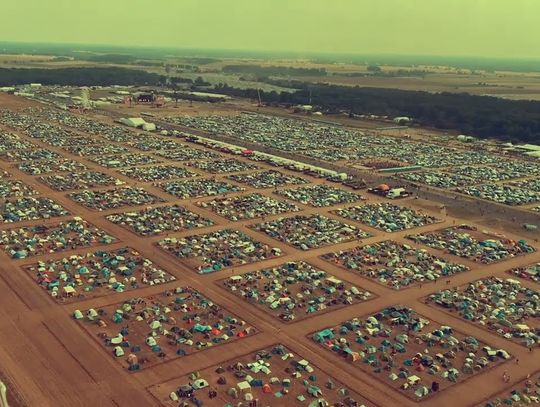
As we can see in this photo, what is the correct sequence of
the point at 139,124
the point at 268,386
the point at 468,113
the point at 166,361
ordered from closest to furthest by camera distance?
the point at 268,386 → the point at 166,361 → the point at 139,124 → the point at 468,113

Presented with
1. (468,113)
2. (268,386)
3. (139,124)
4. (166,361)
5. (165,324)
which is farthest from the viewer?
(468,113)

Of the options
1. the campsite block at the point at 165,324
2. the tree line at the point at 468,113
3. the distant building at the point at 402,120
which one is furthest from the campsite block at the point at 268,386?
the distant building at the point at 402,120

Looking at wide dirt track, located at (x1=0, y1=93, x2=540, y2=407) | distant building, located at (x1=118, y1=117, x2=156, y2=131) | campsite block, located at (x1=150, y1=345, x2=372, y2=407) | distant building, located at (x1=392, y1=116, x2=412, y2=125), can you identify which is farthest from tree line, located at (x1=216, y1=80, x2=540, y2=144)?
campsite block, located at (x1=150, y1=345, x2=372, y2=407)

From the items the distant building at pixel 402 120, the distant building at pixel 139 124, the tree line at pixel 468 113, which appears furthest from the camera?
the distant building at pixel 402 120

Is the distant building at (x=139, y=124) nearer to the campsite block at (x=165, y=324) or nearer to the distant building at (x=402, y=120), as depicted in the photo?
the distant building at (x=402, y=120)

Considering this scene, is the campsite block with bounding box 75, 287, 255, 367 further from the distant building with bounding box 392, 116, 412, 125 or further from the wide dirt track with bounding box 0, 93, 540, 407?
the distant building with bounding box 392, 116, 412, 125

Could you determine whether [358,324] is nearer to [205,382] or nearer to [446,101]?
[205,382]

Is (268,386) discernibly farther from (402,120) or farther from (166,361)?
(402,120)

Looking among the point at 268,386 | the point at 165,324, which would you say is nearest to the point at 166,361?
the point at 165,324
